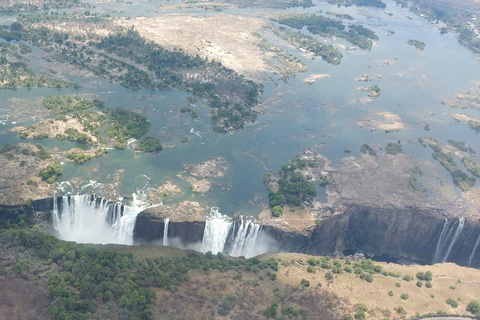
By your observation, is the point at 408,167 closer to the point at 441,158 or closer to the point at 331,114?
the point at 441,158

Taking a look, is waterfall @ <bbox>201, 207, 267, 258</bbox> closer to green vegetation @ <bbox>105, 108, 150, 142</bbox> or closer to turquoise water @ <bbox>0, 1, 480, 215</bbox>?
turquoise water @ <bbox>0, 1, 480, 215</bbox>

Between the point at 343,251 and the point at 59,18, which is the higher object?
the point at 59,18

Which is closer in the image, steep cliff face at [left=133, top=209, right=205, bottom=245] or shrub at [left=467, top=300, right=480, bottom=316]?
shrub at [left=467, top=300, right=480, bottom=316]

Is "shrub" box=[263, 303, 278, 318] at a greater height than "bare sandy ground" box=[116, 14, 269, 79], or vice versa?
"bare sandy ground" box=[116, 14, 269, 79]

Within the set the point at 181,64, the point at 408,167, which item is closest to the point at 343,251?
the point at 408,167

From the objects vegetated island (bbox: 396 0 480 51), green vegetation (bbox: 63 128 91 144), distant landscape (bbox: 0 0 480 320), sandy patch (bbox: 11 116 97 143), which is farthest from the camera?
vegetated island (bbox: 396 0 480 51)

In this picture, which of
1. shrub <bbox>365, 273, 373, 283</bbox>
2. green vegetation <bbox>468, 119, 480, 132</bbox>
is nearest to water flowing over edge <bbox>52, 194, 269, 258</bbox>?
shrub <bbox>365, 273, 373, 283</bbox>
